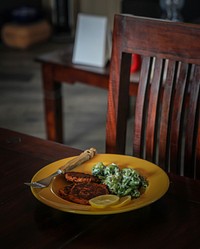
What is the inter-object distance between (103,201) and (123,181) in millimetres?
71

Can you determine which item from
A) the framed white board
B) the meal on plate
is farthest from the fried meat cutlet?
the framed white board

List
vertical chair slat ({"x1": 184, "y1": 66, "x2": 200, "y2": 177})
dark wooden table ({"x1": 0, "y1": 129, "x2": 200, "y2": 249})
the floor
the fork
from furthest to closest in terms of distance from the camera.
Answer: the floor → vertical chair slat ({"x1": 184, "y1": 66, "x2": 200, "y2": 177}) → the fork → dark wooden table ({"x1": 0, "y1": 129, "x2": 200, "y2": 249})

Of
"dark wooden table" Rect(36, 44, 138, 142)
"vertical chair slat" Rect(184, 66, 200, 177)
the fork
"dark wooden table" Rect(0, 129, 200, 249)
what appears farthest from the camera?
"dark wooden table" Rect(36, 44, 138, 142)

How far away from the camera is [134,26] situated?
56.8 inches

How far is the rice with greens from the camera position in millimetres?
1065

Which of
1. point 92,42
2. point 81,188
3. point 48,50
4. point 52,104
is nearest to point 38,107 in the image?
point 52,104

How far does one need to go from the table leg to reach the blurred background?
0.17 m

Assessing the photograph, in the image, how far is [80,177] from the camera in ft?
3.69

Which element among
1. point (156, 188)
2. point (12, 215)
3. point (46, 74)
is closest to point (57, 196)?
point (12, 215)

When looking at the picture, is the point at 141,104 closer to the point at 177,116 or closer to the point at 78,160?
the point at 177,116

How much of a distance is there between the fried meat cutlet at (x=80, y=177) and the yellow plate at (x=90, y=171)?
2cm

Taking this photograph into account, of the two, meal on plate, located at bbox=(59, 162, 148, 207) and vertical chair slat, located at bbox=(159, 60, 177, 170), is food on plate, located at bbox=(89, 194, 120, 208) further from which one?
vertical chair slat, located at bbox=(159, 60, 177, 170)

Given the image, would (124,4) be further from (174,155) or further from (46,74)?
(174,155)

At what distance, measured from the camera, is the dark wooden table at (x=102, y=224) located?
0.97 metres
